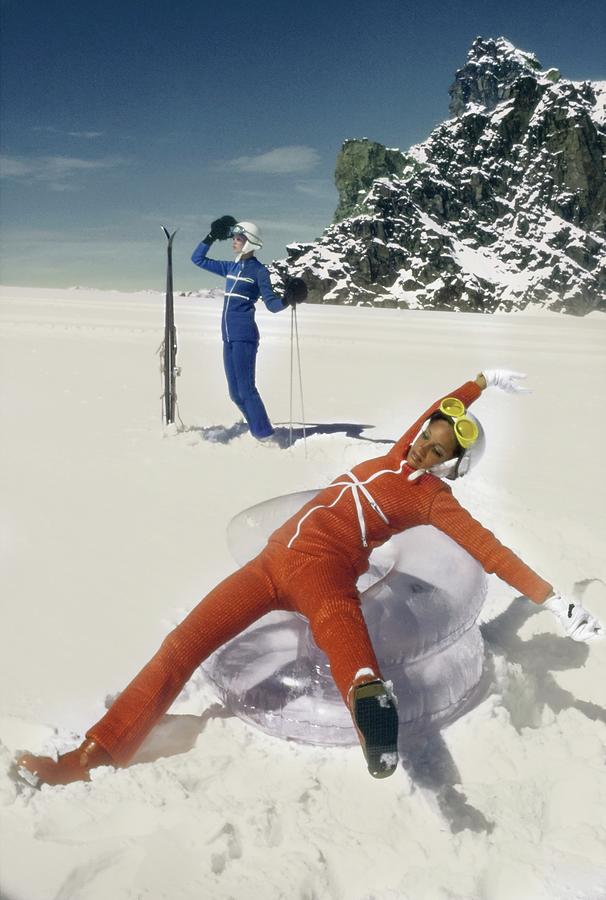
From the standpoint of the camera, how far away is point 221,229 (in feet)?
20.9

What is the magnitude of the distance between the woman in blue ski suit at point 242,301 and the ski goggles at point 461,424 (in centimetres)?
349

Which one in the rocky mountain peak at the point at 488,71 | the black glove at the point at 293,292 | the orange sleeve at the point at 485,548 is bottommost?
the orange sleeve at the point at 485,548

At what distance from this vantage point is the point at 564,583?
156 inches

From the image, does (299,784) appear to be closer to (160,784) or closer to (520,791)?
(160,784)

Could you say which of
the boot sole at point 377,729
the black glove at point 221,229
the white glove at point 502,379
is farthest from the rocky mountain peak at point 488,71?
the boot sole at point 377,729

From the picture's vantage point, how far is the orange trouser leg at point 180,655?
2.36 metres

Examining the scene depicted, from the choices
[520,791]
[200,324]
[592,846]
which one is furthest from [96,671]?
[200,324]

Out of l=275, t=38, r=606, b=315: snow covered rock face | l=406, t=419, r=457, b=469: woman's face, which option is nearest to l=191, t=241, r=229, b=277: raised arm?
l=406, t=419, r=457, b=469: woman's face

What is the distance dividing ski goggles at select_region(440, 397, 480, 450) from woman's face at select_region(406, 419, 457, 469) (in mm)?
35

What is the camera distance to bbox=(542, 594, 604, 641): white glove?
2.53m

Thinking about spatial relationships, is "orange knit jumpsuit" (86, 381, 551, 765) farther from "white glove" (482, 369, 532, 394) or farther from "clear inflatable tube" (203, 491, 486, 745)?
"white glove" (482, 369, 532, 394)

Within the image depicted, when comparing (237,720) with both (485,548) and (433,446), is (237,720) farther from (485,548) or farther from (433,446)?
(433,446)

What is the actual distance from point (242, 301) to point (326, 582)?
14.0 feet

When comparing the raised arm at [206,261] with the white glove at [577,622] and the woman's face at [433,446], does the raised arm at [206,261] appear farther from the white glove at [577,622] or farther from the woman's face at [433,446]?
the white glove at [577,622]
